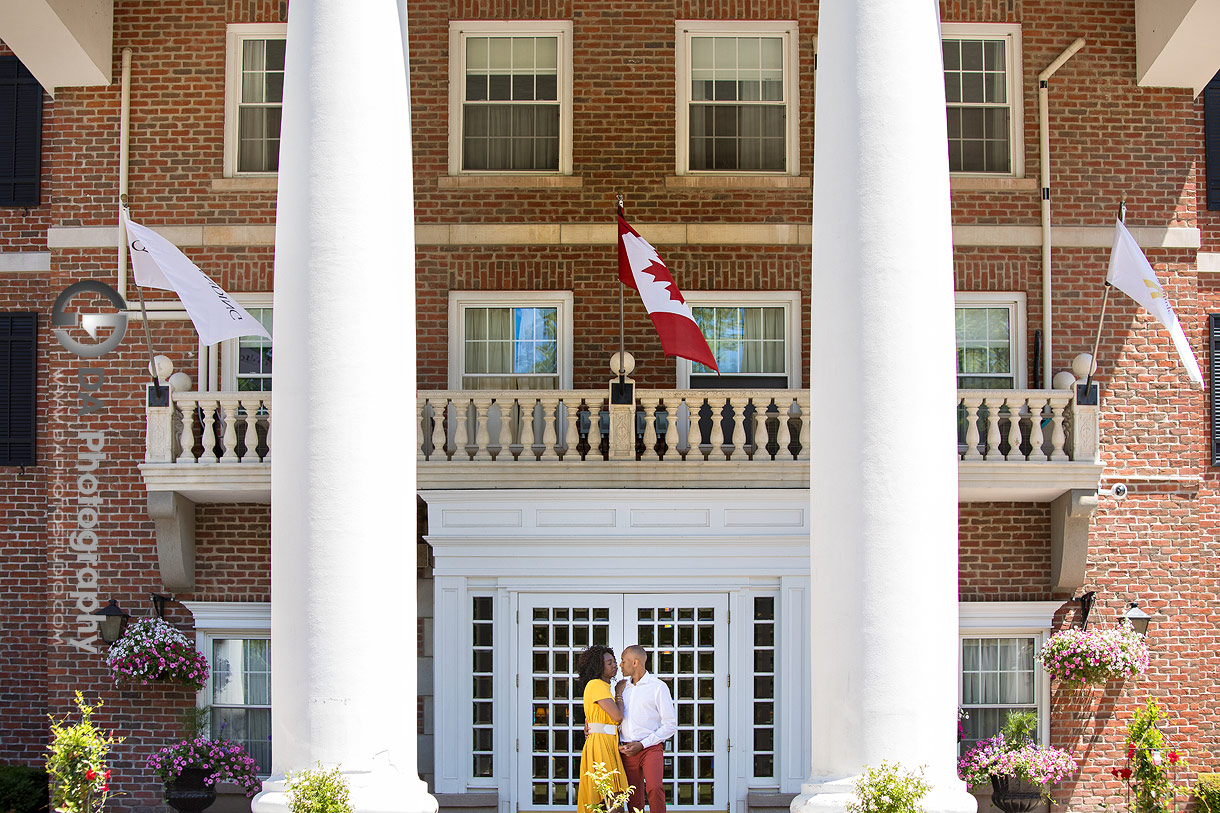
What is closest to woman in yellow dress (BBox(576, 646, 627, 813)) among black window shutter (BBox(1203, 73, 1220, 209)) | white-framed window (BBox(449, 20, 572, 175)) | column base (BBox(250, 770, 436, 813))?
column base (BBox(250, 770, 436, 813))

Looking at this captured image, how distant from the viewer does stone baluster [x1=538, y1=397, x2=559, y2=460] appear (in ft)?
48.8

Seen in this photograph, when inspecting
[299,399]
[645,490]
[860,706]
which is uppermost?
[299,399]

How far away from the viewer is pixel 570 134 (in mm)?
16297

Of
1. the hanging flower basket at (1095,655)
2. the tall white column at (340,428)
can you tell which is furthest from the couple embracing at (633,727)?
the hanging flower basket at (1095,655)

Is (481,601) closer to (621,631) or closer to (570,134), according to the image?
(621,631)

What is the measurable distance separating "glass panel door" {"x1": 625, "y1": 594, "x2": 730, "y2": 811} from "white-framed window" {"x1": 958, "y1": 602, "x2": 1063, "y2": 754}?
3136 mm

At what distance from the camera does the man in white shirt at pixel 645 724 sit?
1245cm

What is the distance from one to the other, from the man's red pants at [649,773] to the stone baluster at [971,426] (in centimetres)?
520

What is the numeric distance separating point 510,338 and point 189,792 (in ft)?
21.8

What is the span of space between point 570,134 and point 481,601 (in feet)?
19.9

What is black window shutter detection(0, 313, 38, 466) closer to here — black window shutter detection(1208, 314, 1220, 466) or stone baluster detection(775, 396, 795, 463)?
stone baluster detection(775, 396, 795, 463)

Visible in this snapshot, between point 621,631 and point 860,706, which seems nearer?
point 860,706

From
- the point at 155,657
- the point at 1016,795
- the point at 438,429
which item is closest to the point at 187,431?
the point at 155,657

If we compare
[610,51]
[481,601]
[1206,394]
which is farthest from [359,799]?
[1206,394]
